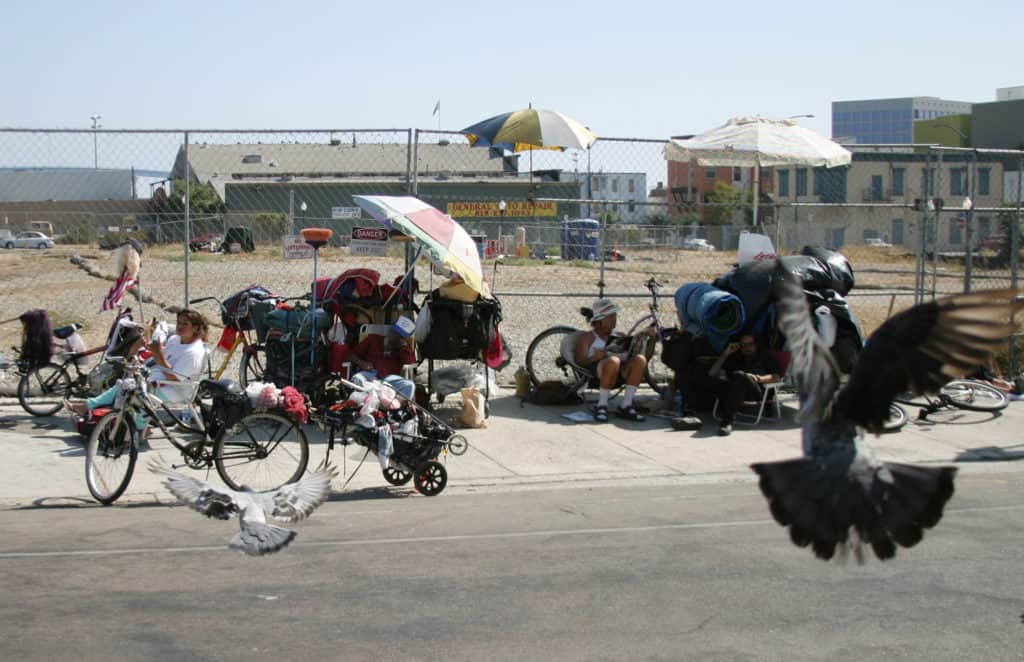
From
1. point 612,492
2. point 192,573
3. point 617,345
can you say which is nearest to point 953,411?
point 617,345

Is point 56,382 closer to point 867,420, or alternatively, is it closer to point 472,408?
point 472,408

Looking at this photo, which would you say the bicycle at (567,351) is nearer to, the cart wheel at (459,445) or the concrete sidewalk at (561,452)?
the concrete sidewalk at (561,452)

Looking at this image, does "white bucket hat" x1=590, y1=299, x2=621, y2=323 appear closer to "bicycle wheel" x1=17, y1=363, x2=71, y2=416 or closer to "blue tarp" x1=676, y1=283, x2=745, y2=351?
"blue tarp" x1=676, y1=283, x2=745, y2=351

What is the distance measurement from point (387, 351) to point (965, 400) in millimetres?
6538

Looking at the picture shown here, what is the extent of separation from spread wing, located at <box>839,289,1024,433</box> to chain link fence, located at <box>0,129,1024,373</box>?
289 inches

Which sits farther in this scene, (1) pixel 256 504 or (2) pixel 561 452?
(2) pixel 561 452

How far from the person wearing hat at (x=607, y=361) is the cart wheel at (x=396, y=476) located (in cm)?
312

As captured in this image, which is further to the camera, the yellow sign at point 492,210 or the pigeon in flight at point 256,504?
the yellow sign at point 492,210

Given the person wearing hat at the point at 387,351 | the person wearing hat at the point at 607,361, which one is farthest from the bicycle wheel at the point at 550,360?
the person wearing hat at the point at 387,351

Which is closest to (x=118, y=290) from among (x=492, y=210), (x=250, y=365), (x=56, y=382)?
(x=56, y=382)

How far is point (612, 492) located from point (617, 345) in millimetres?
3182

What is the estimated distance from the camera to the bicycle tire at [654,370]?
40.1 feet

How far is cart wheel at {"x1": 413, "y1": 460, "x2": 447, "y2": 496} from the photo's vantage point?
29.0 ft

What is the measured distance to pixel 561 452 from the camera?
1051cm
